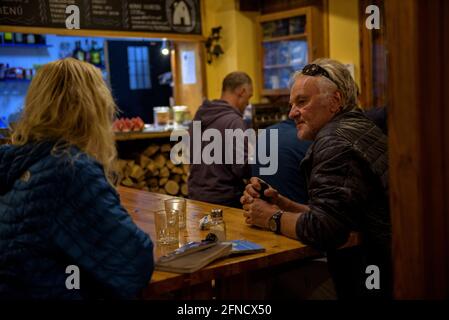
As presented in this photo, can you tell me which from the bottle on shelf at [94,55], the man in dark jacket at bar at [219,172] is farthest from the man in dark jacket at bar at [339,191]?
the bottle on shelf at [94,55]

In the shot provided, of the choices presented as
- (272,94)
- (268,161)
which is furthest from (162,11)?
(268,161)

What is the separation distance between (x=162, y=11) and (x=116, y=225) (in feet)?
15.6

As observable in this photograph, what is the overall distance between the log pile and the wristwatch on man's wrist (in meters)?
3.43

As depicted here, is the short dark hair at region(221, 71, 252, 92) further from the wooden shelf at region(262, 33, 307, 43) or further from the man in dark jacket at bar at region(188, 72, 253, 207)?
the wooden shelf at region(262, 33, 307, 43)

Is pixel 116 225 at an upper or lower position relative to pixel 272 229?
upper

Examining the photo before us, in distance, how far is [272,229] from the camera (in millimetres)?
2250

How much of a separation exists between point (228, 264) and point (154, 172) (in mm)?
3932

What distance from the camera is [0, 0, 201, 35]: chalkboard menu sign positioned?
5109 mm

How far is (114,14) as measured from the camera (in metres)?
5.70

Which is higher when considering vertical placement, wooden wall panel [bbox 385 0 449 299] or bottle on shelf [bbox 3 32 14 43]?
bottle on shelf [bbox 3 32 14 43]

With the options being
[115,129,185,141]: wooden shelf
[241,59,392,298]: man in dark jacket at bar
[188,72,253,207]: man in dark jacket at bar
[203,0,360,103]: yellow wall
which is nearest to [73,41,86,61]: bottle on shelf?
[203,0,360,103]: yellow wall

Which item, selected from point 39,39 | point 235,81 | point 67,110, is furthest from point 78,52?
point 67,110

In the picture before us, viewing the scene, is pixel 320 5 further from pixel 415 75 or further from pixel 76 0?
pixel 415 75

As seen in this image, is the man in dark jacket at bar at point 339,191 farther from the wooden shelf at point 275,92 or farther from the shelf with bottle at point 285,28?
the wooden shelf at point 275,92
